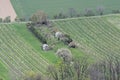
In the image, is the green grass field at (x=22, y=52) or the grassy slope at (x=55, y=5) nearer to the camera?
the green grass field at (x=22, y=52)

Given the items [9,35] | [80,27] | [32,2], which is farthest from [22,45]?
[32,2]

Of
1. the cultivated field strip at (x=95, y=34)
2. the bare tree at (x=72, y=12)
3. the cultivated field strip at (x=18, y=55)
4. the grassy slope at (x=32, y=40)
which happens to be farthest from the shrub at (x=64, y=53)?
the bare tree at (x=72, y=12)

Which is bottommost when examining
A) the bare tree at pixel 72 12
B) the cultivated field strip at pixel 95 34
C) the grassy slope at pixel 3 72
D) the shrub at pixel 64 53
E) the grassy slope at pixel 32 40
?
the cultivated field strip at pixel 95 34

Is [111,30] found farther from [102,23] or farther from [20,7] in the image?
[20,7]

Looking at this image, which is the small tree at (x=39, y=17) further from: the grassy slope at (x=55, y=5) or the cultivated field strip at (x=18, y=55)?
the cultivated field strip at (x=18, y=55)

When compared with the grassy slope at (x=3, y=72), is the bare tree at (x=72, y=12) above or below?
below

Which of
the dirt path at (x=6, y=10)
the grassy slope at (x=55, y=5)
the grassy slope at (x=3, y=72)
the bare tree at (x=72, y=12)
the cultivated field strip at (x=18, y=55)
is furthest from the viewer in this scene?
the grassy slope at (x=55, y=5)

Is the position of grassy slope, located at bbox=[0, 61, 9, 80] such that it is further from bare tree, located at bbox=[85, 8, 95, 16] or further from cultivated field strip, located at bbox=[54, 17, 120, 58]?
bare tree, located at bbox=[85, 8, 95, 16]
